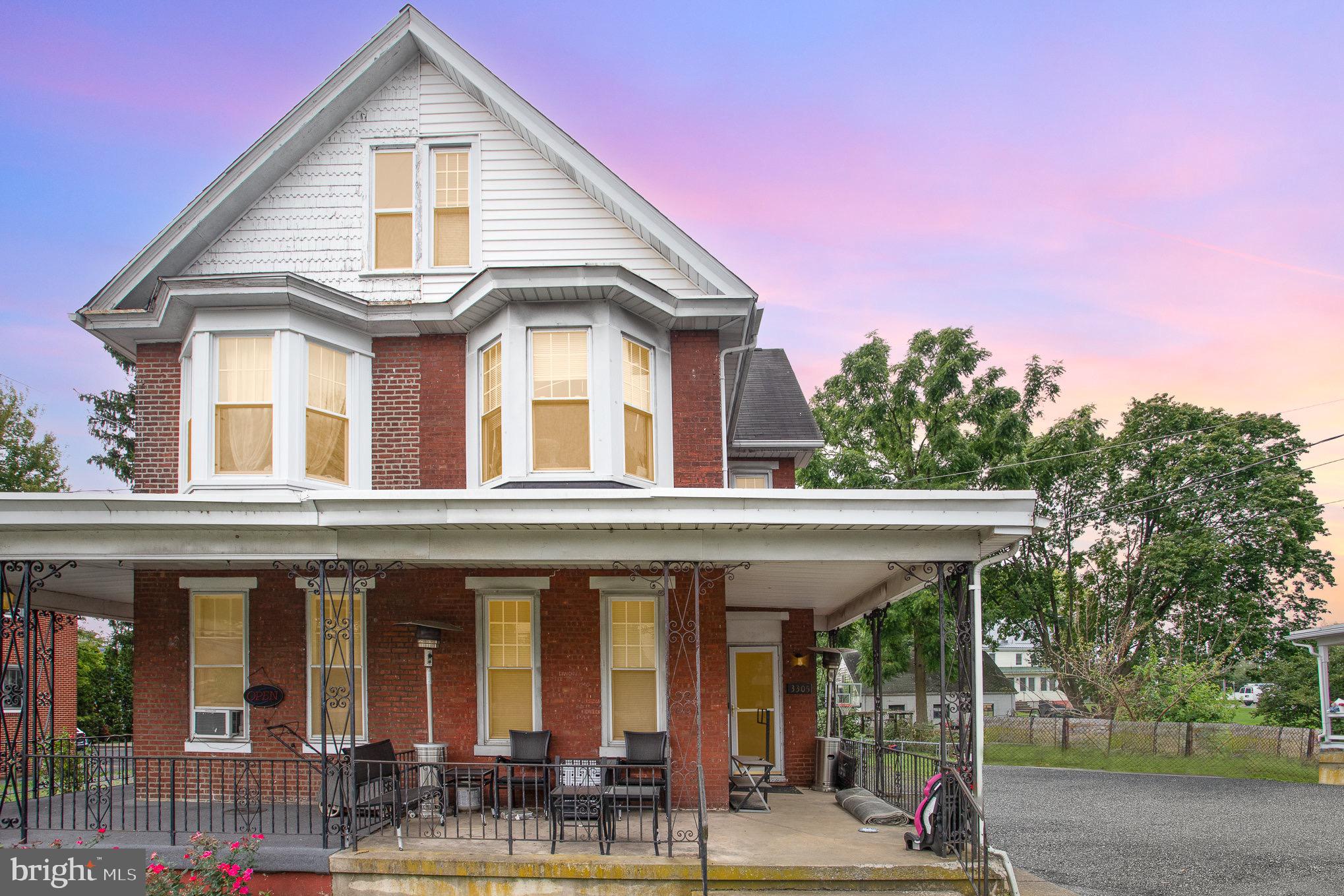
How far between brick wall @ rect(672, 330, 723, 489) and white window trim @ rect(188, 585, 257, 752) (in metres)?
5.51

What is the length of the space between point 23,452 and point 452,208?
25.5 meters

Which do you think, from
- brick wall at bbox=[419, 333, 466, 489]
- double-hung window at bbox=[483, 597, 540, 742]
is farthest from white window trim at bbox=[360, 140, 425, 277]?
double-hung window at bbox=[483, 597, 540, 742]

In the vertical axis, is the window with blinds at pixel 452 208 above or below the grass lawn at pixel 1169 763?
above

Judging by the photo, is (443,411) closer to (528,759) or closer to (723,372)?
(723,372)

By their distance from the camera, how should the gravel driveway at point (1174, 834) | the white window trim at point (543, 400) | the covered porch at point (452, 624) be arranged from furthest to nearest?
the white window trim at point (543, 400)
the gravel driveway at point (1174, 834)
the covered porch at point (452, 624)

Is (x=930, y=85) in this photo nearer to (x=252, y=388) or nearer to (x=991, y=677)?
(x=252, y=388)

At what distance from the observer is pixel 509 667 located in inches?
482

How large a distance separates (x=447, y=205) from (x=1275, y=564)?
3579 cm

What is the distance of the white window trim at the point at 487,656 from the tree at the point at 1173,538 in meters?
27.8

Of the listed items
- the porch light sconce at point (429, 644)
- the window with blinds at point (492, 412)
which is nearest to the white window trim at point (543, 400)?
the window with blinds at point (492, 412)

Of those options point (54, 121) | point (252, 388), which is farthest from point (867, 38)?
point (54, 121)

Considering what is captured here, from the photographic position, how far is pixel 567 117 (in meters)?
13.6

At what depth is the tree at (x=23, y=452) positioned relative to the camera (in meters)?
31.1

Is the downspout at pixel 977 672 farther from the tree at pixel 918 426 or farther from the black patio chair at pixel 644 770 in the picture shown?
the tree at pixel 918 426
